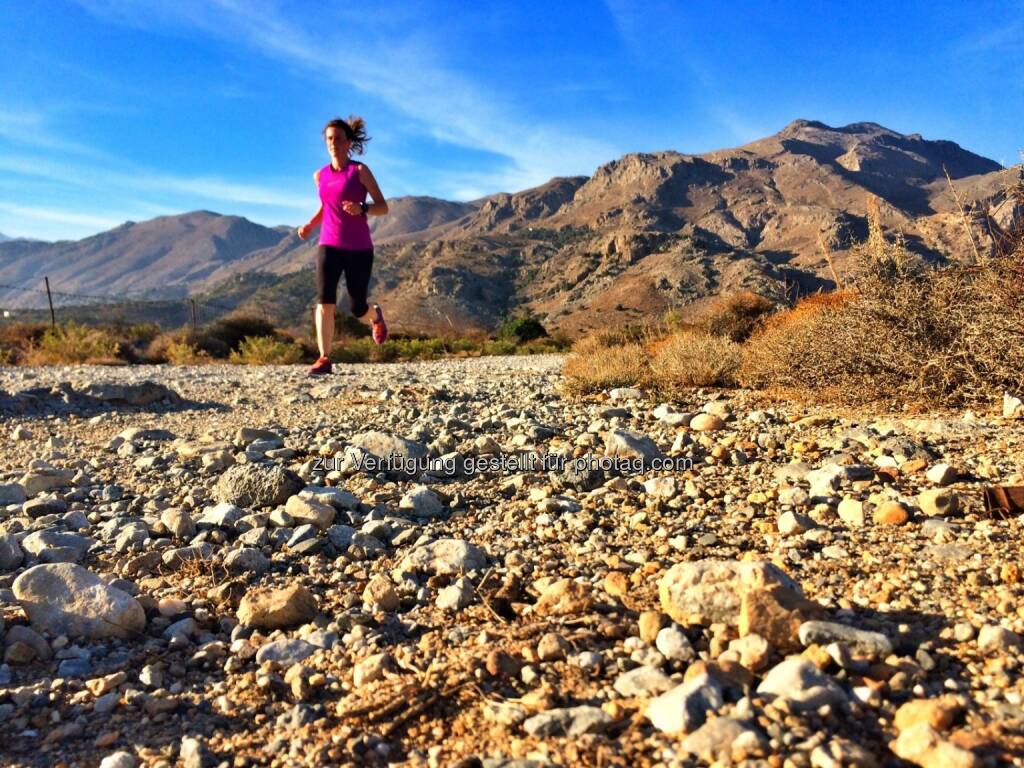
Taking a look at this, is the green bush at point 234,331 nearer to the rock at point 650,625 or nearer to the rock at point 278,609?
the rock at point 278,609

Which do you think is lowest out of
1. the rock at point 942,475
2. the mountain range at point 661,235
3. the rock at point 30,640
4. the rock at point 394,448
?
the rock at point 30,640

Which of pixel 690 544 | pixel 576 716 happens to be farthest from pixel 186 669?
pixel 690 544

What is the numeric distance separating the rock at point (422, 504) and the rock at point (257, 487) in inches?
21.7

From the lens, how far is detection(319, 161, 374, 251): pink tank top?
6055 millimetres

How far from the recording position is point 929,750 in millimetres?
1231

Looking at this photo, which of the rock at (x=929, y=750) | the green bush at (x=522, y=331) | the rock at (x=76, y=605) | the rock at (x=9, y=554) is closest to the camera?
the rock at (x=929, y=750)

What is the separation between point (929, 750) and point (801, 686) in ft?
0.83

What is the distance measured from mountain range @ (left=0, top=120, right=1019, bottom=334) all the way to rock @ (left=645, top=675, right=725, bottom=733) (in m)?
4.31

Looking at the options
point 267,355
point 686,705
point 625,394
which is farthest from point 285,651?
point 267,355

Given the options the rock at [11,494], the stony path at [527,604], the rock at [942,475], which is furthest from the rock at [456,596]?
the rock at [11,494]

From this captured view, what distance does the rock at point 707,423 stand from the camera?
13.9 feet

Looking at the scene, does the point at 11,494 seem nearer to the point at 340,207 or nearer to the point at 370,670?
the point at 370,670

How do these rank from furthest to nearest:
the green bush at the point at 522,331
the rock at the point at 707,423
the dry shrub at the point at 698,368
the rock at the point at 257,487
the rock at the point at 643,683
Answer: the green bush at the point at 522,331
the dry shrub at the point at 698,368
the rock at the point at 707,423
the rock at the point at 257,487
the rock at the point at 643,683

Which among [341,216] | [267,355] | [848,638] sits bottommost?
[848,638]
